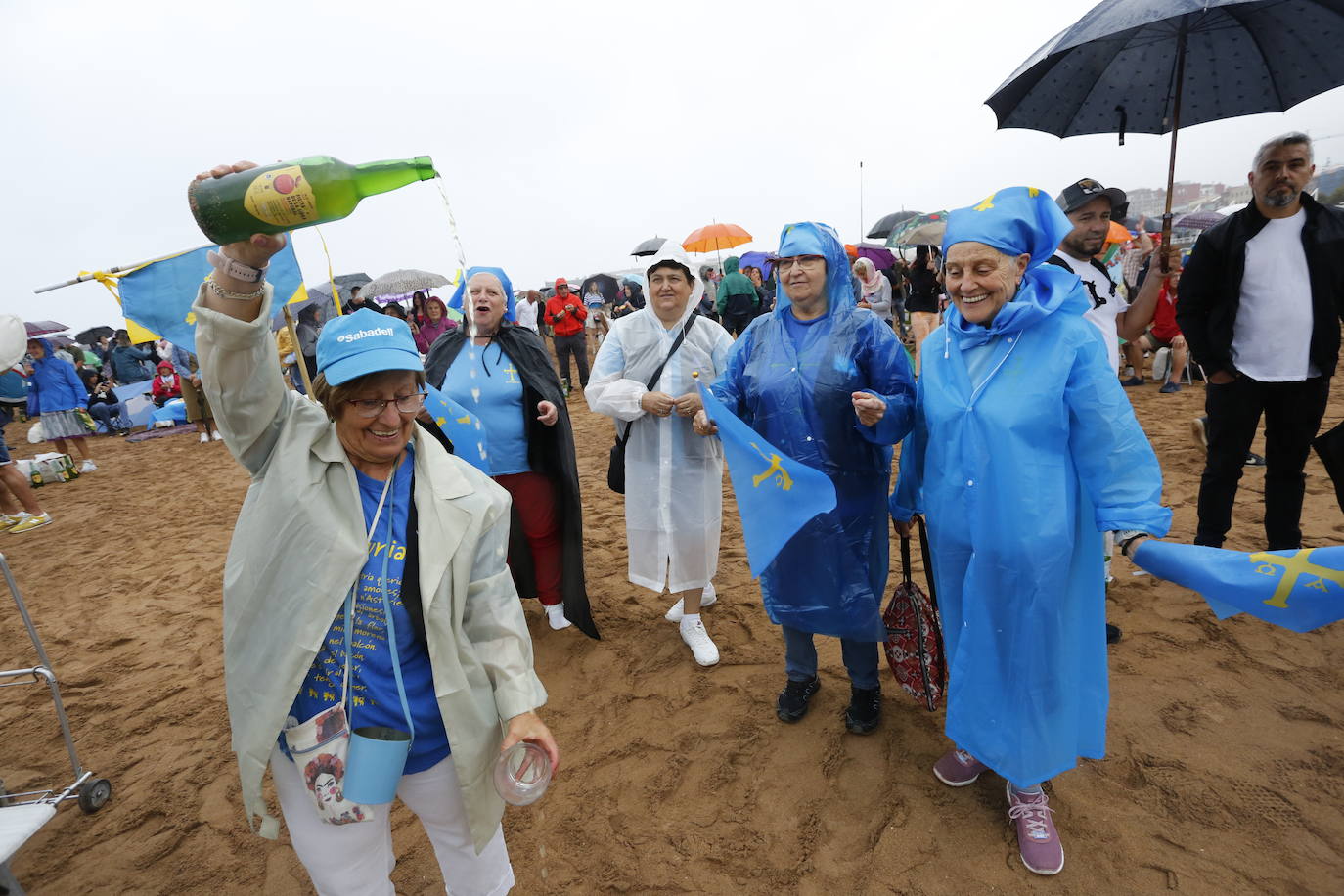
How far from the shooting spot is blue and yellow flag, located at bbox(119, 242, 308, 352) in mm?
2285

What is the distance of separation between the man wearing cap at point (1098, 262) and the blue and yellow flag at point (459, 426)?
9.68 feet

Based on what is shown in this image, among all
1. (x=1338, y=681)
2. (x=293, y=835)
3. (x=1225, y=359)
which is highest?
(x=1225, y=359)

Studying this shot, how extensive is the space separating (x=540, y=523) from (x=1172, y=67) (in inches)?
167

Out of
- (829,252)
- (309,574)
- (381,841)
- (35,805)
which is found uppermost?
(829,252)

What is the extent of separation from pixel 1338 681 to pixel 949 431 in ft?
8.48

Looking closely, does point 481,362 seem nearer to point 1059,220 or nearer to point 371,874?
point 371,874

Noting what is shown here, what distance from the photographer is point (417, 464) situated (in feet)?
5.49

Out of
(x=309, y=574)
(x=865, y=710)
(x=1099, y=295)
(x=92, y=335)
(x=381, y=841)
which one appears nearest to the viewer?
(x=309, y=574)

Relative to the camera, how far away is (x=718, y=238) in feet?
50.9

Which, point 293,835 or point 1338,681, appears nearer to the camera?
point 293,835

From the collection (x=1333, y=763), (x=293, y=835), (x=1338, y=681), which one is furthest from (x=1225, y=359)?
(x=293, y=835)

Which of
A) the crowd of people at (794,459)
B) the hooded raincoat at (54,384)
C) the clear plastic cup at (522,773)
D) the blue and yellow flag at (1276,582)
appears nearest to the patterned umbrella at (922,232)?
the crowd of people at (794,459)

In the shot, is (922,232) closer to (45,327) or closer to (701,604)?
(701,604)

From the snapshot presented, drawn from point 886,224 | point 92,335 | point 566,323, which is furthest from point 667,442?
point 92,335
